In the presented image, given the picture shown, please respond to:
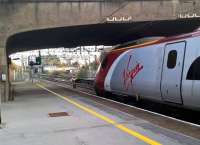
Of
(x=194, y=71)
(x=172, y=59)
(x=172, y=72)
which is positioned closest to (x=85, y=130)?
(x=194, y=71)

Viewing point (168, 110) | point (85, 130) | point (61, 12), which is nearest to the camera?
point (85, 130)

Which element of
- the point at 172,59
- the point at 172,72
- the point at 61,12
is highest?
the point at 61,12

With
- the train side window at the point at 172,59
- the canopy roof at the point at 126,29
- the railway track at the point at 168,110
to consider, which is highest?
the canopy roof at the point at 126,29

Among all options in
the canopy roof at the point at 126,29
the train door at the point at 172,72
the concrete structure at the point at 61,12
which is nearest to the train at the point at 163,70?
the train door at the point at 172,72

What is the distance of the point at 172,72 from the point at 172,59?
1.50ft

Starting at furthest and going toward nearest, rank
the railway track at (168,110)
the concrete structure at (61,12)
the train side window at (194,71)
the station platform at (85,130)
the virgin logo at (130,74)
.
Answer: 1. the concrete structure at (61,12)
2. the virgin logo at (130,74)
3. the railway track at (168,110)
4. the train side window at (194,71)
5. the station platform at (85,130)

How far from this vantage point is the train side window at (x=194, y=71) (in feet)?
43.5

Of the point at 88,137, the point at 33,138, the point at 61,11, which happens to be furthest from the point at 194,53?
the point at 61,11

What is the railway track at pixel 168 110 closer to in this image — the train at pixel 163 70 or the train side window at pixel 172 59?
the train at pixel 163 70

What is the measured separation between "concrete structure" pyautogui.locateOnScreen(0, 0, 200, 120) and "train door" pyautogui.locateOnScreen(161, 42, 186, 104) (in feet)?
29.2

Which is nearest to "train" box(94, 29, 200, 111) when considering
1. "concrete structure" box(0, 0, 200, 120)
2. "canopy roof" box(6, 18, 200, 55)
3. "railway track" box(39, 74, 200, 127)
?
"railway track" box(39, 74, 200, 127)

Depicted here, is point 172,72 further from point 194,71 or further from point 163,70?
point 194,71

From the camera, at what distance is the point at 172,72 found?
15.0 m

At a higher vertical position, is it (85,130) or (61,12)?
(61,12)
